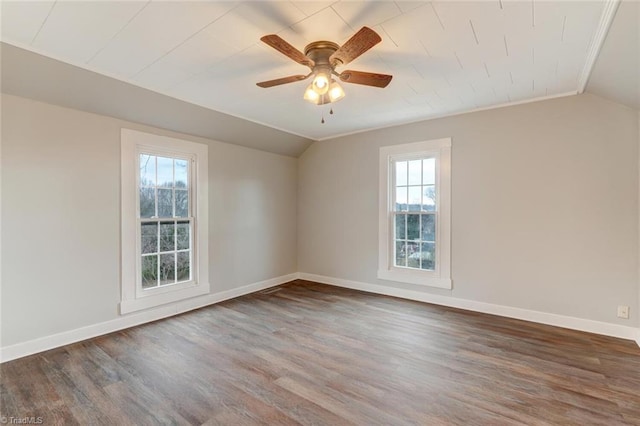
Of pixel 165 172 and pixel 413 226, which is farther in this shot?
pixel 413 226

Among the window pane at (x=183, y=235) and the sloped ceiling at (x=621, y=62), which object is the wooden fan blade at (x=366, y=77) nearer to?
the sloped ceiling at (x=621, y=62)

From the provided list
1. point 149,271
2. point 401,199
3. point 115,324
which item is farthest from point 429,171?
point 115,324

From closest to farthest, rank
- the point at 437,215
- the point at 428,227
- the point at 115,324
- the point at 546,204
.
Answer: the point at 115,324
the point at 546,204
the point at 437,215
the point at 428,227

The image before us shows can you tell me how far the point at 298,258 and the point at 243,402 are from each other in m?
3.66

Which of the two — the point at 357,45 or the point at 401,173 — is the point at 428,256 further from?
the point at 357,45

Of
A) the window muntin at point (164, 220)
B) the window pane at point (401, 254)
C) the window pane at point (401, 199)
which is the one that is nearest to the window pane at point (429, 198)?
the window pane at point (401, 199)

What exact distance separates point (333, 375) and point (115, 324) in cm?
250

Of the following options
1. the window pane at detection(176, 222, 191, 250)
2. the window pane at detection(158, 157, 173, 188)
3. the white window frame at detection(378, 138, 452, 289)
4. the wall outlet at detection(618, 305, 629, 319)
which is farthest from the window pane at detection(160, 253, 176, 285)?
the wall outlet at detection(618, 305, 629, 319)

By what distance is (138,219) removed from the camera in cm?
351

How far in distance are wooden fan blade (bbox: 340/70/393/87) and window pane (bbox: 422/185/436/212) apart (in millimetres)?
2277

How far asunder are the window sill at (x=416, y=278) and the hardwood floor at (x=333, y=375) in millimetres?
565

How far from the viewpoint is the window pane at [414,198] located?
4.33m

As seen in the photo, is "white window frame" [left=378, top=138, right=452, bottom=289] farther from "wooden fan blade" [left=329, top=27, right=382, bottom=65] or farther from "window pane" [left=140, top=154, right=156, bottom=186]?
"window pane" [left=140, top=154, right=156, bottom=186]

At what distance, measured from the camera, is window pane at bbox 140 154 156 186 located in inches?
141
